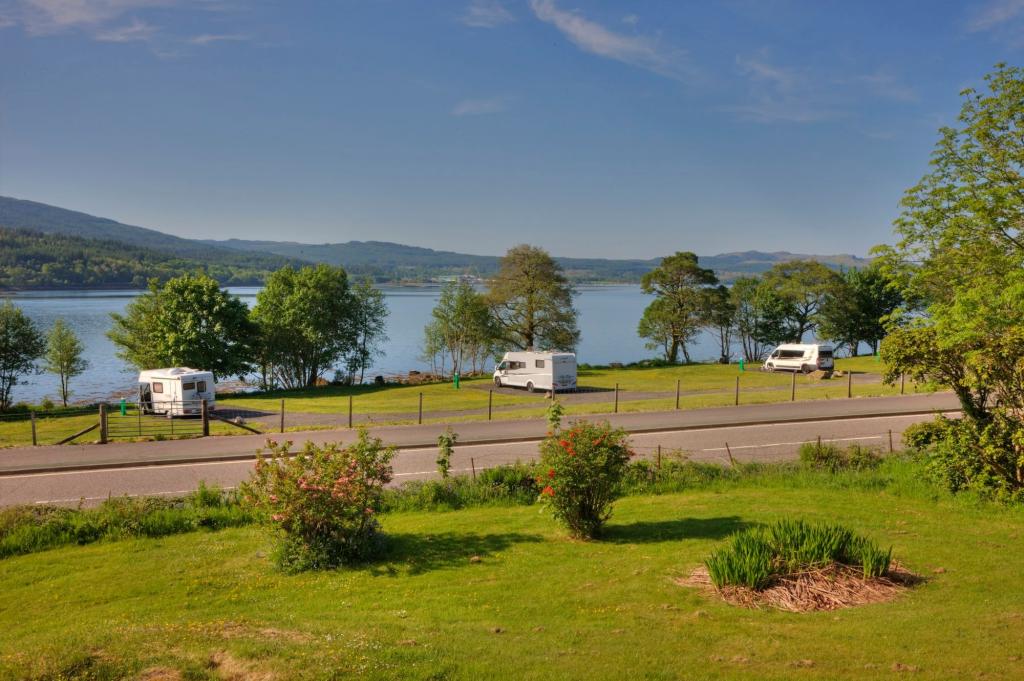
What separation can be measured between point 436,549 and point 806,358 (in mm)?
41827

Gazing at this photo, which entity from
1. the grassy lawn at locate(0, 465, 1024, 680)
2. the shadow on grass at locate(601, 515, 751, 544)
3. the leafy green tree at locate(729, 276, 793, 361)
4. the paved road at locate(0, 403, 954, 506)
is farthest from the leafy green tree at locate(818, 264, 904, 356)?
the shadow on grass at locate(601, 515, 751, 544)

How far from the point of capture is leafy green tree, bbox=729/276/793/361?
7112 cm

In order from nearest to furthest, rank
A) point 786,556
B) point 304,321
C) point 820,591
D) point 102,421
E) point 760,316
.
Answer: point 820,591 → point 786,556 → point 102,421 → point 304,321 → point 760,316

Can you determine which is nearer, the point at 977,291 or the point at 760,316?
the point at 977,291

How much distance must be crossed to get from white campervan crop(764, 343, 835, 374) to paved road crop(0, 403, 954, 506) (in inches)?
863

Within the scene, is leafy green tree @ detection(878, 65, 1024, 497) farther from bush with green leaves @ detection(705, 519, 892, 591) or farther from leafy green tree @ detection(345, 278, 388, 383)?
leafy green tree @ detection(345, 278, 388, 383)

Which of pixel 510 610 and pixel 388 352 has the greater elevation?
pixel 510 610

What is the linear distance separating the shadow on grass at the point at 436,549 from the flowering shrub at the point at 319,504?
490 mm

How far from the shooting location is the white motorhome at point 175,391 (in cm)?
3456

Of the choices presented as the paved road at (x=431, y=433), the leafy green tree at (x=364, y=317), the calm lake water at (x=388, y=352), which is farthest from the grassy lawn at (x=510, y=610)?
the leafy green tree at (x=364, y=317)

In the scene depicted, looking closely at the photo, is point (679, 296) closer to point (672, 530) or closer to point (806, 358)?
point (806, 358)

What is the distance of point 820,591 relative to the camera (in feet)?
24.8

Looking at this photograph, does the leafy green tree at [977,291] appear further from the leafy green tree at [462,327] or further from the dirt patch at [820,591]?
the leafy green tree at [462,327]

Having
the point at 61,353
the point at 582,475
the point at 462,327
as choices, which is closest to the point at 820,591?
the point at 582,475
